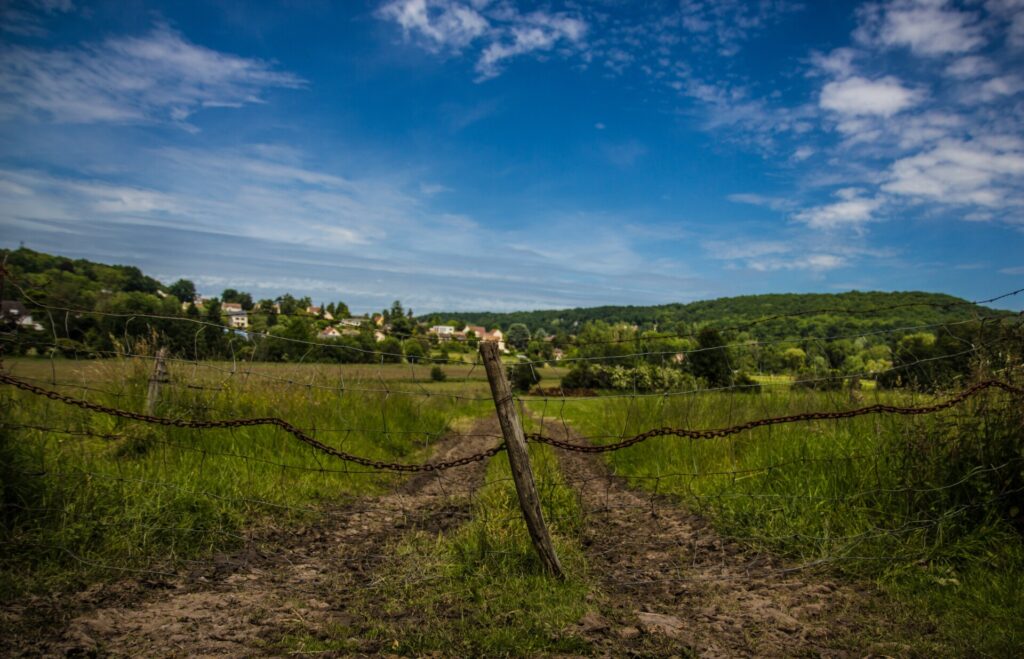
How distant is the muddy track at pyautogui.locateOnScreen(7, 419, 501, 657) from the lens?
10.9ft

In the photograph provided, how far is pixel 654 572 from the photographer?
467cm

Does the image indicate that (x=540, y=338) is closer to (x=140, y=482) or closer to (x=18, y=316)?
(x=140, y=482)

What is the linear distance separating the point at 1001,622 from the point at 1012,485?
1.57 metres

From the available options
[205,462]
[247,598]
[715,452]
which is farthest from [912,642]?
[205,462]

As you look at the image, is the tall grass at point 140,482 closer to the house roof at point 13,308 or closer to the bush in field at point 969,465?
the house roof at point 13,308

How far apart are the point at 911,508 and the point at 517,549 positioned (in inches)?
131

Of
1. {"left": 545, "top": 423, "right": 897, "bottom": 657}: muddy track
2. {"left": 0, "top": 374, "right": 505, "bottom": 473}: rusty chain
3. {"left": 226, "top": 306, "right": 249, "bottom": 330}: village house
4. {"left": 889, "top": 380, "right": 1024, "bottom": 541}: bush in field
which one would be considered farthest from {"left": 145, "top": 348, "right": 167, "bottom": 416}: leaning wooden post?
{"left": 889, "top": 380, "right": 1024, "bottom": 541}: bush in field

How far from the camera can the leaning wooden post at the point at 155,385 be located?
7363 millimetres

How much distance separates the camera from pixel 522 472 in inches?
165

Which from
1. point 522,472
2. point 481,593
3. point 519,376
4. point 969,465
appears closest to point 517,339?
point 522,472

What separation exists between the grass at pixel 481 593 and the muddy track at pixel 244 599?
0.26 meters

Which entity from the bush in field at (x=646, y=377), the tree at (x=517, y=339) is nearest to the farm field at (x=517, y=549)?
the tree at (x=517, y=339)

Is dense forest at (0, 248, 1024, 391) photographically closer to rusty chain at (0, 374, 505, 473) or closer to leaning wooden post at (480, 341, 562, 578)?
rusty chain at (0, 374, 505, 473)

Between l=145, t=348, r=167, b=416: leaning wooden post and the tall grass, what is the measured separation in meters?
0.10
